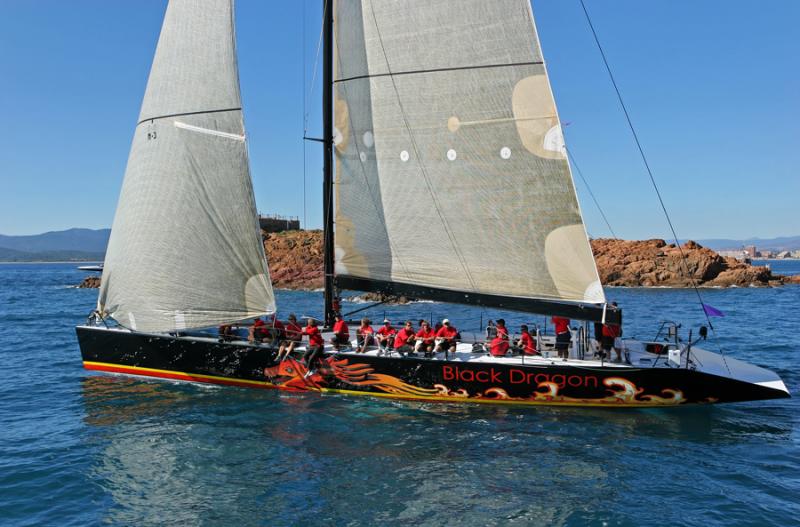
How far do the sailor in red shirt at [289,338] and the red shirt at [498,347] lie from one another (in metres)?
4.81

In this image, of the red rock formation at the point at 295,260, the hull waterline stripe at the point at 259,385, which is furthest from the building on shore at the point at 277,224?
the hull waterline stripe at the point at 259,385

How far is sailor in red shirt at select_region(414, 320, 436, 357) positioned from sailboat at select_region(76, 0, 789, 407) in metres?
0.28

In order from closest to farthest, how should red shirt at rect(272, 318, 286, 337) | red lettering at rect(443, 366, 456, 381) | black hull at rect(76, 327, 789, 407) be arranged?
black hull at rect(76, 327, 789, 407), red lettering at rect(443, 366, 456, 381), red shirt at rect(272, 318, 286, 337)

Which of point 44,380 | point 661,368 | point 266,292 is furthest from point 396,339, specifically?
point 44,380

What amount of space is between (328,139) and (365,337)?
539cm

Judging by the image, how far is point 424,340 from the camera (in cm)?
1310

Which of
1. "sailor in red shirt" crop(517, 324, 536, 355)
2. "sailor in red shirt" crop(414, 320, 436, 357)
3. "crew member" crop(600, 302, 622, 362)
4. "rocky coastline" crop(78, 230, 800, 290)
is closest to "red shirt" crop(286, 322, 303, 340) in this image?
"sailor in red shirt" crop(414, 320, 436, 357)

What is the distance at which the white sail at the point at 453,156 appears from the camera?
12.6 m

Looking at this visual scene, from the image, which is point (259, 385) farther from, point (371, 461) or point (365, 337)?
point (371, 461)

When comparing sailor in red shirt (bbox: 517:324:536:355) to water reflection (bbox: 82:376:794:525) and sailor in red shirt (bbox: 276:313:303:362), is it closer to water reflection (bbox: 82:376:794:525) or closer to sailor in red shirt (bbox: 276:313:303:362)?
water reflection (bbox: 82:376:794:525)

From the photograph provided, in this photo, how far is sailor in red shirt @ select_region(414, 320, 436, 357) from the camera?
43.0ft

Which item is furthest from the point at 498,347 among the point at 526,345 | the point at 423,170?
the point at 423,170

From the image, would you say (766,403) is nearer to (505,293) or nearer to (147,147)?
(505,293)

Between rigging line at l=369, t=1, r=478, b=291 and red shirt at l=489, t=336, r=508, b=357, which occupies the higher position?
→ rigging line at l=369, t=1, r=478, b=291
